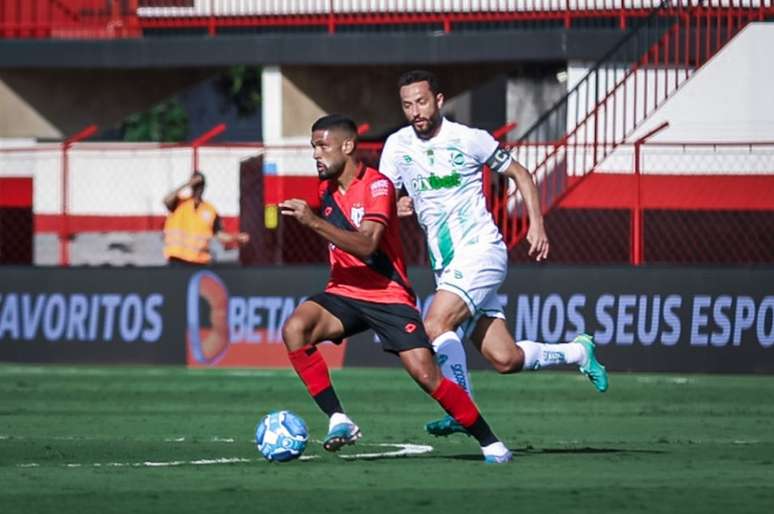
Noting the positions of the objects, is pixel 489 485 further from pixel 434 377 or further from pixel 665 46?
pixel 665 46

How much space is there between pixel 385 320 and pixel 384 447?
1.38m

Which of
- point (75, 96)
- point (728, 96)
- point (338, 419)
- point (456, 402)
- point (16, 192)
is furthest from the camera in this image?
point (75, 96)

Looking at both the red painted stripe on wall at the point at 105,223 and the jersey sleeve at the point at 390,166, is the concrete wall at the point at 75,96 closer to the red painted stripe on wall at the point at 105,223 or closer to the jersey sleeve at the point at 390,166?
the red painted stripe on wall at the point at 105,223

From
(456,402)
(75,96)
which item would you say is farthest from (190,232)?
(456,402)

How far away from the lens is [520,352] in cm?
1109

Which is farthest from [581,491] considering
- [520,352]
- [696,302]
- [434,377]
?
[696,302]

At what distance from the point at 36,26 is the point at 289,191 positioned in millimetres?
5803

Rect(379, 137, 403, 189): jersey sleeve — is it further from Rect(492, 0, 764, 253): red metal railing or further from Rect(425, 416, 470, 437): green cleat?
Rect(492, 0, 764, 253): red metal railing

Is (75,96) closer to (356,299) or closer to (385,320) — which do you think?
(356,299)

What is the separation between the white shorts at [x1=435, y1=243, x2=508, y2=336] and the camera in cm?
1096

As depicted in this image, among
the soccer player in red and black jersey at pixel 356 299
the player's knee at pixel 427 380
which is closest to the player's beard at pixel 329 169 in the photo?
the soccer player in red and black jersey at pixel 356 299

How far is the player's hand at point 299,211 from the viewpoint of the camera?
9.63m

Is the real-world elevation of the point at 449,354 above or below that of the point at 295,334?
below

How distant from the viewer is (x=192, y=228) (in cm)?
2147
